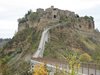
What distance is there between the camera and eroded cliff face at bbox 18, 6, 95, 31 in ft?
362

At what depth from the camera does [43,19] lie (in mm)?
111938

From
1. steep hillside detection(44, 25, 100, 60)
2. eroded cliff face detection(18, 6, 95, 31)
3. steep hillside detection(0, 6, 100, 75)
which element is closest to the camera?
steep hillside detection(44, 25, 100, 60)

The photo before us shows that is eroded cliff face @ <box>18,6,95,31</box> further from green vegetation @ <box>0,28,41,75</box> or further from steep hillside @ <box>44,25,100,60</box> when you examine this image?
steep hillside @ <box>44,25,100,60</box>

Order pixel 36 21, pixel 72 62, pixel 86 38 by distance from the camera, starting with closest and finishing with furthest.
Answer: pixel 72 62 < pixel 86 38 < pixel 36 21

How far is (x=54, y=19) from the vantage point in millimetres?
111375

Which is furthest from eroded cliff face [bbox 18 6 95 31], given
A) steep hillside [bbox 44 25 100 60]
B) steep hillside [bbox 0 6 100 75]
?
steep hillside [bbox 44 25 100 60]

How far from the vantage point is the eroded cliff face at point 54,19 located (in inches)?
4341

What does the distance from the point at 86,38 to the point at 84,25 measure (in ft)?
40.3

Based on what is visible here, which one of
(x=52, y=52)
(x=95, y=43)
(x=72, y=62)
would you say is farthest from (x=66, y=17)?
(x=72, y=62)

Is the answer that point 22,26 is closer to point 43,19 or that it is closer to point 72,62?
point 43,19

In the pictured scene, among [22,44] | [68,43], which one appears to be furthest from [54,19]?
[68,43]

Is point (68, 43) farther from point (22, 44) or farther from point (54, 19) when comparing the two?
point (54, 19)

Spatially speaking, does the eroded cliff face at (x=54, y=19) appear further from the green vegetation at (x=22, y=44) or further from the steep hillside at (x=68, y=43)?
the steep hillside at (x=68, y=43)

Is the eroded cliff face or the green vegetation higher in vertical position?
the eroded cliff face
